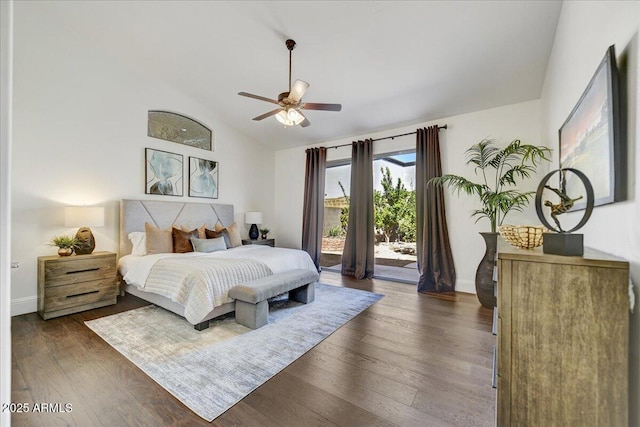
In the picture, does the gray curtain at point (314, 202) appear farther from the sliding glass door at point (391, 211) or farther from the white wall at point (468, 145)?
the white wall at point (468, 145)

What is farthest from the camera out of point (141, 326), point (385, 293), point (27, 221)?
point (385, 293)

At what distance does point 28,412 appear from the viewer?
4.99ft

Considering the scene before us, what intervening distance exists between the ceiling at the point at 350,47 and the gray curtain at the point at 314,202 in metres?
1.24

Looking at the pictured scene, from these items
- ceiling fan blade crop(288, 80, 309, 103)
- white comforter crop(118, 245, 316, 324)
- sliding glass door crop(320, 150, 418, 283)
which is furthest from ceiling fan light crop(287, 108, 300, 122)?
sliding glass door crop(320, 150, 418, 283)

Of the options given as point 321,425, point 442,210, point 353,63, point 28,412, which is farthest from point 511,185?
point 28,412

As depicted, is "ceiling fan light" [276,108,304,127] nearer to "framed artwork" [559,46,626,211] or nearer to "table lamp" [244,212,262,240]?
"framed artwork" [559,46,626,211]

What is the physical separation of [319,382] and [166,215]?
3725 millimetres

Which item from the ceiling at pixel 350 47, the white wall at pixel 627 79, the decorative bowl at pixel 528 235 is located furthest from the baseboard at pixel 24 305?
the white wall at pixel 627 79

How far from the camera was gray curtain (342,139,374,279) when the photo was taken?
15.5 ft

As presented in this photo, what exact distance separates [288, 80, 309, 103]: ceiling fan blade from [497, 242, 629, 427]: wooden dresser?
7.45ft

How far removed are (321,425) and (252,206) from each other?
15.9 ft

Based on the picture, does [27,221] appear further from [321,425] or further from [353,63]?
[353,63]

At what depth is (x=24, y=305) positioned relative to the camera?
9.87ft

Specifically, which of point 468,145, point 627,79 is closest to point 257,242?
point 468,145
